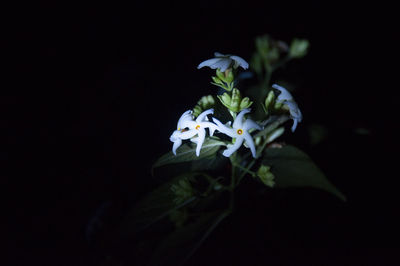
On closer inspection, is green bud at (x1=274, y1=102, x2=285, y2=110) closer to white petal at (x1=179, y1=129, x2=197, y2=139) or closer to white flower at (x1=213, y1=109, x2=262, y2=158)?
white flower at (x1=213, y1=109, x2=262, y2=158)

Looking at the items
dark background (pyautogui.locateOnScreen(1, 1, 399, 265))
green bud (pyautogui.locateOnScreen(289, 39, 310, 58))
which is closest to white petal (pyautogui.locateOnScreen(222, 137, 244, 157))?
dark background (pyautogui.locateOnScreen(1, 1, 399, 265))

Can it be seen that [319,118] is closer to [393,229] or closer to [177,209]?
[393,229]

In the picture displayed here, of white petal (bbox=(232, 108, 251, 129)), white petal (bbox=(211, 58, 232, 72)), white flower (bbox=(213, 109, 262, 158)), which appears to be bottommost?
white flower (bbox=(213, 109, 262, 158))

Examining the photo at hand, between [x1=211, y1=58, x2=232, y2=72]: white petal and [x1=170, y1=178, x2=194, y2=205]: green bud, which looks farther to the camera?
[x1=170, y1=178, x2=194, y2=205]: green bud

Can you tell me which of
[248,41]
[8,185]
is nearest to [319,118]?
[248,41]

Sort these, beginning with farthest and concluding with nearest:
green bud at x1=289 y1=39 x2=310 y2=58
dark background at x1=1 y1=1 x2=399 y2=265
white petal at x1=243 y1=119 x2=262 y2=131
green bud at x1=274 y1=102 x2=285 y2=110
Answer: green bud at x1=289 y1=39 x2=310 y2=58 → dark background at x1=1 y1=1 x2=399 y2=265 → green bud at x1=274 y1=102 x2=285 y2=110 → white petal at x1=243 y1=119 x2=262 y2=131
